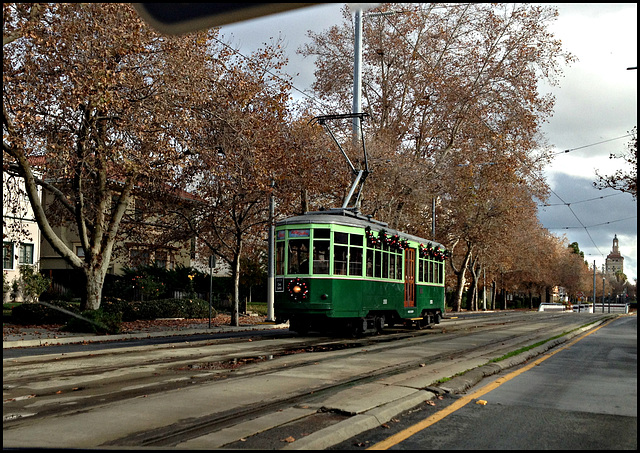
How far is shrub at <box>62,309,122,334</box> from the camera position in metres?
20.0

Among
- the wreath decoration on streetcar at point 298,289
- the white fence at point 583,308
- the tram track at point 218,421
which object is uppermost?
the wreath decoration on streetcar at point 298,289

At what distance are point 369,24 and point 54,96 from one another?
2273 centimetres

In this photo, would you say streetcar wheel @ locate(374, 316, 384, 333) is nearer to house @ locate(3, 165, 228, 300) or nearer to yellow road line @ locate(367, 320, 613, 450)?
yellow road line @ locate(367, 320, 613, 450)

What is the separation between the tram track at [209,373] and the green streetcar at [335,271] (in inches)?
35.8

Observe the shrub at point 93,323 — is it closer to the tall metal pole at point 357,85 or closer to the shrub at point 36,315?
the shrub at point 36,315

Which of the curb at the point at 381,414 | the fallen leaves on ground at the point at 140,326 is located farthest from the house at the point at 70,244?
the curb at the point at 381,414

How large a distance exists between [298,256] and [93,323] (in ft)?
22.6

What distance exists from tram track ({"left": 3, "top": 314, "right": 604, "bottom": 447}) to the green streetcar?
35.8 inches

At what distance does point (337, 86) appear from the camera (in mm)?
37531

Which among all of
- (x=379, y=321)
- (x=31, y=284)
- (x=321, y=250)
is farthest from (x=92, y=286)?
(x=31, y=284)

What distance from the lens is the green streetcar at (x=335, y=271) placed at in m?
18.3

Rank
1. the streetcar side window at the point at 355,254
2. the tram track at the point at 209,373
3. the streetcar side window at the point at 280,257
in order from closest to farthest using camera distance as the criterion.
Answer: the tram track at the point at 209,373 → the streetcar side window at the point at 355,254 → the streetcar side window at the point at 280,257

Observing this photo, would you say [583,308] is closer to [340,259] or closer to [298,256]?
[340,259]

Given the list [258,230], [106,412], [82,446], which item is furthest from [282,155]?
[82,446]
